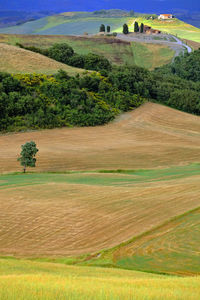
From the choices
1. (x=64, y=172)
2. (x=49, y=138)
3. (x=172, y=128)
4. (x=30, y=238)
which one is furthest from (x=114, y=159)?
(x=30, y=238)

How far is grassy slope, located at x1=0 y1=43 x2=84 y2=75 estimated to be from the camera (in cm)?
6896

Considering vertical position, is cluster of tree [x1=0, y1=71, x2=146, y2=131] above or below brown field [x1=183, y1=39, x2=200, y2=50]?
below

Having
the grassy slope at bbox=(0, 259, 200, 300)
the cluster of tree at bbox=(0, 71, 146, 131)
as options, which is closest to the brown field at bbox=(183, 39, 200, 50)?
the cluster of tree at bbox=(0, 71, 146, 131)

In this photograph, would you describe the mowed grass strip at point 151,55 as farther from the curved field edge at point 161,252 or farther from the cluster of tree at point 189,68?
the curved field edge at point 161,252

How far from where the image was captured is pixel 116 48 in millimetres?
140125

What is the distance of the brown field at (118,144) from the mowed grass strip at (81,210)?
7247 mm

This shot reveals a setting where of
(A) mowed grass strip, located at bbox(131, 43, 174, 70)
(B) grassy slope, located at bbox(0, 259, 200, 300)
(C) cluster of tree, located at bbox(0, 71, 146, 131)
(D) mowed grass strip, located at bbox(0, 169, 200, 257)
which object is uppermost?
(A) mowed grass strip, located at bbox(131, 43, 174, 70)

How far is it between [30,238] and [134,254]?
203 inches

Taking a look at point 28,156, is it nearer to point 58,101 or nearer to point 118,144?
point 118,144

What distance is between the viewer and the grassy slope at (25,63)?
69.0 metres

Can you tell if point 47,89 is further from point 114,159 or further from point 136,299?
point 136,299

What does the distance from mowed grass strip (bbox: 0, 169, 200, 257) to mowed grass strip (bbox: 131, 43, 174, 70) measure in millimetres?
105686

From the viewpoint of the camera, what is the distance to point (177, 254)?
19.7 m

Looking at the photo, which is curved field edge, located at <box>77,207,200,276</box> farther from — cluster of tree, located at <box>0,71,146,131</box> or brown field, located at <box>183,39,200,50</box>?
brown field, located at <box>183,39,200,50</box>
